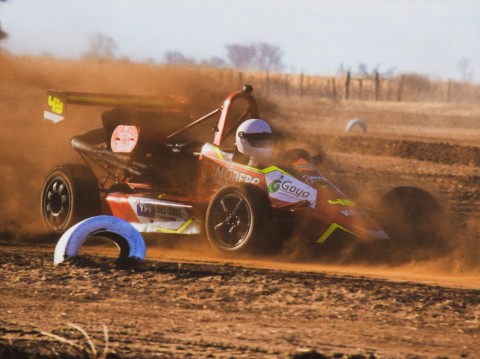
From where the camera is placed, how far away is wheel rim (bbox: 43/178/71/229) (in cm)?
1198

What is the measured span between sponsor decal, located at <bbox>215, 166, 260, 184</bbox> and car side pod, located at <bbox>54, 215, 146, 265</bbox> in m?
2.10

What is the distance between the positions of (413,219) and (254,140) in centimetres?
193

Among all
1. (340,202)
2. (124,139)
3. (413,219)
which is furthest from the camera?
(124,139)

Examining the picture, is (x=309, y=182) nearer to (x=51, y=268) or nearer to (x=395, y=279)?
(x=395, y=279)

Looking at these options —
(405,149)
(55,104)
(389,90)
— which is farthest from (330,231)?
(389,90)

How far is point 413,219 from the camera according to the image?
11.2m

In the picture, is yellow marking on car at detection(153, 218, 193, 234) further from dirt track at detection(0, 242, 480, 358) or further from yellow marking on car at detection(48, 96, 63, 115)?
yellow marking on car at detection(48, 96, 63, 115)

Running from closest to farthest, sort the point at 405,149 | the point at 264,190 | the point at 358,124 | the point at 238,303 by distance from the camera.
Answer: the point at 238,303 → the point at 264,190 → the point at 405,149 → the point at 358,124

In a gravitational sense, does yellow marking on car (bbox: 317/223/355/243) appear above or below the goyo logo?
below

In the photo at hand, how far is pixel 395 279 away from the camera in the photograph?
8969 mm

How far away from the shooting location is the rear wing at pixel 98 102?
A: 12.6 m

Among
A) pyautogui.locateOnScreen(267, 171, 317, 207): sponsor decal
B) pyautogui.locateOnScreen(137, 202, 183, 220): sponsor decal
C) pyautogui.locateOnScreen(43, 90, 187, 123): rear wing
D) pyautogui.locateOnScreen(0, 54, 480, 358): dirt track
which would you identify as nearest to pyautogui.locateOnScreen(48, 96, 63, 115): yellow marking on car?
pyautogui.locateOnScreen(43, 90, 187, 123): rear wing

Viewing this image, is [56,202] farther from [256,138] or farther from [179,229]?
[256,138]

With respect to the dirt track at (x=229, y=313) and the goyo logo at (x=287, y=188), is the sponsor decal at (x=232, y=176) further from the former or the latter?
the dirt track at (x=229, y=313)
